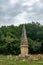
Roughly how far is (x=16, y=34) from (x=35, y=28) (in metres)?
14.7

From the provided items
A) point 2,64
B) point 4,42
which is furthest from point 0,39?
point 2,64

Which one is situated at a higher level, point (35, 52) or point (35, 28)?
point (35, 28)

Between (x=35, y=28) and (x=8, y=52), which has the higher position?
(x=35, y=28)

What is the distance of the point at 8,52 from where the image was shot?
6072 cm

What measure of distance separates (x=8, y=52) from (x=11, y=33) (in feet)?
52.5

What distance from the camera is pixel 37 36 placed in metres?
78.3

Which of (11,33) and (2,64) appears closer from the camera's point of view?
(2,64)

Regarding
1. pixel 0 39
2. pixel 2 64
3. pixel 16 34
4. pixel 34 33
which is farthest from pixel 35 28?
pixel 2 64

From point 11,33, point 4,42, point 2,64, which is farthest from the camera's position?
point 11,33

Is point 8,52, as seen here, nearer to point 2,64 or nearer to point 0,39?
point 0,39

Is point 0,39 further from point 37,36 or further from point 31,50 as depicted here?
point 37,36

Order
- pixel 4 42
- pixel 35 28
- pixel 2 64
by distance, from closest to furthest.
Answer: pixel 2 64
pixel 4 42
pixel 35 28

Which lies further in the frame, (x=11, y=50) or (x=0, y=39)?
(x=0, y=39)

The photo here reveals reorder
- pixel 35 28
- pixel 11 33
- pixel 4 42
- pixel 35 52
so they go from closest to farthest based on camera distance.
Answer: pixel 35 52 → pixel 4 42 → pixel 11 33 → pixel 35 28
